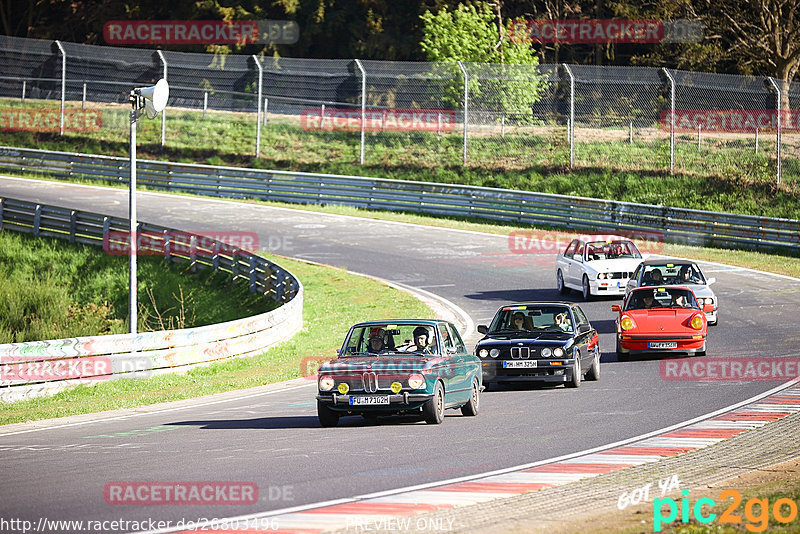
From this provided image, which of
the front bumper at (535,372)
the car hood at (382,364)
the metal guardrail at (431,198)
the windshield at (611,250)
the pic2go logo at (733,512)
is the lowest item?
the front bumper at (535,372)

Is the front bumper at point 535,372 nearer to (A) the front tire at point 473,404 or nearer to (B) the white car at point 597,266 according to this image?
(A) the front tire at point 473,404

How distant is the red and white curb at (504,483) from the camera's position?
333 inches

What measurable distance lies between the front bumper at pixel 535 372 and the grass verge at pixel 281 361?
4.02 meters

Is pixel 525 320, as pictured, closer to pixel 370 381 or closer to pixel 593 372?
pixel 593 372

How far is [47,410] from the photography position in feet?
52.9

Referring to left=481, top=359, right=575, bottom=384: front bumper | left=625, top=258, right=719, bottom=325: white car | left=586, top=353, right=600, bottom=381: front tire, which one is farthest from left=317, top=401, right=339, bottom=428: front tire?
left=625, top=258, right=719, bottom=325: white car

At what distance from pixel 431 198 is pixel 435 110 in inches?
195

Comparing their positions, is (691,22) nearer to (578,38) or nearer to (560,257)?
(578,38)

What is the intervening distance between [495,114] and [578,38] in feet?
58.2

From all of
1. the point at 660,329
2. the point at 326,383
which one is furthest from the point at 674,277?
the point at 326,383

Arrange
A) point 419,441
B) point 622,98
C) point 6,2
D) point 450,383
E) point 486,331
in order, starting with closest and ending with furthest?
point 419,441 < point 450,383 < point 486,331 < point 622,98 < point 6,2

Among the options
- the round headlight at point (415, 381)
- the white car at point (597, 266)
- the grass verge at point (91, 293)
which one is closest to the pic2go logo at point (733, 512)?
the round headlight at point (415, 381)

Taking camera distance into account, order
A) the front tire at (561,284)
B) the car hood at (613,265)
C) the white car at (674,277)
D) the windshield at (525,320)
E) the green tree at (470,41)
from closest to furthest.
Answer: the windshield at (525,320) → the white car at (674,277) → the car hood at (613,265) → the front tire at (561,284) → the green tree at (470,41)

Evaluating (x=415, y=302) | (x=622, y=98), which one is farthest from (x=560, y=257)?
(x=622, y=98)
